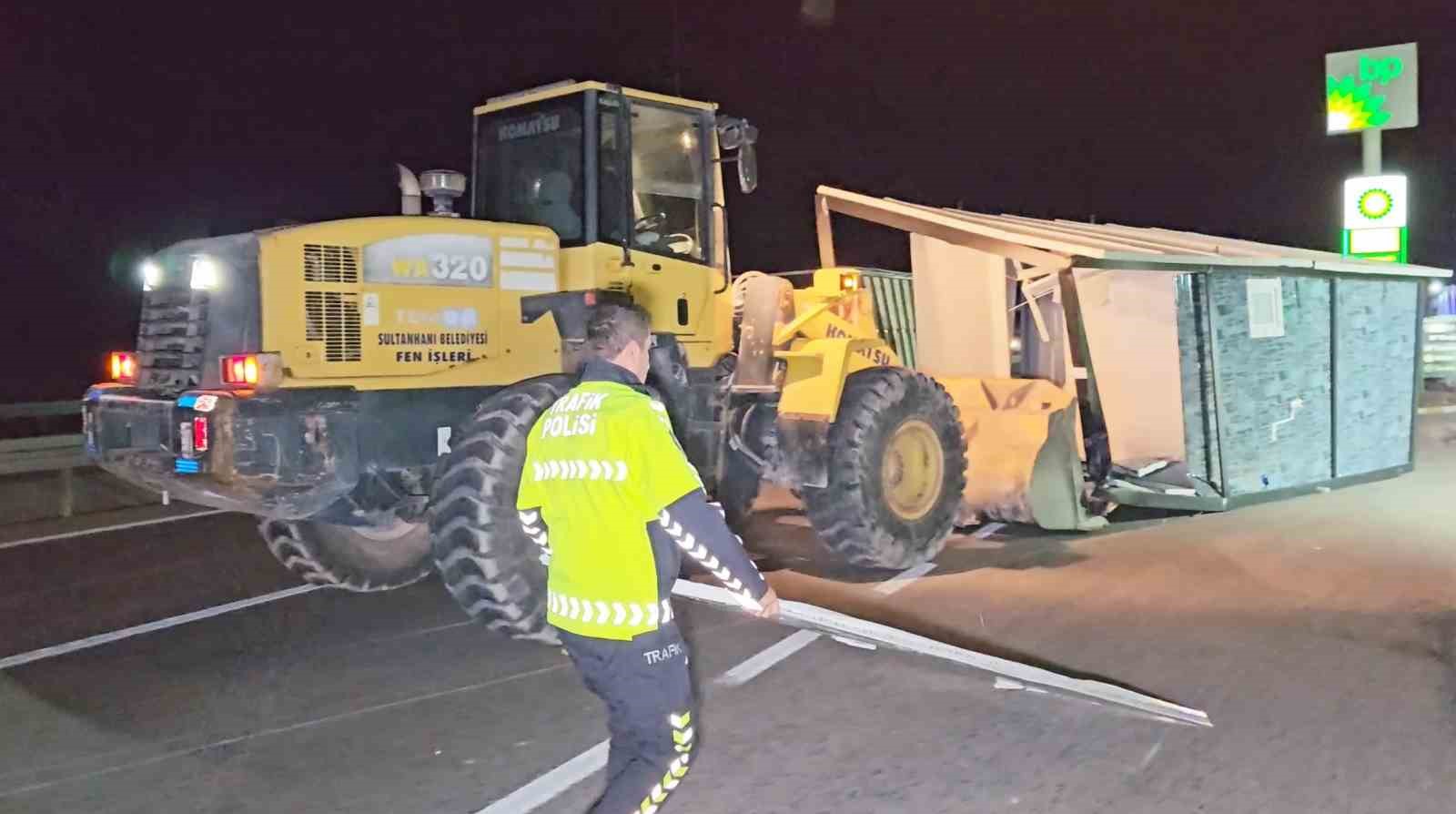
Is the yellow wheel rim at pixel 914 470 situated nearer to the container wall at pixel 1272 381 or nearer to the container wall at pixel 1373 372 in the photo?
the container wall at pixel 1272 381

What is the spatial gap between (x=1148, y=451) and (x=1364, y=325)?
9.33 ft

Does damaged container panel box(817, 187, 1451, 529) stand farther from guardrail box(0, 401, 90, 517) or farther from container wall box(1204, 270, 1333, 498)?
guardrail box(0, 401, 90, 517)

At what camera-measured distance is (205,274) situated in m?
6.98

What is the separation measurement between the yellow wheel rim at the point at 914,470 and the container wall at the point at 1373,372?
16.5ft

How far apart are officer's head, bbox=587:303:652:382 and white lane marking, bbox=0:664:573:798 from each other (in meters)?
2.05

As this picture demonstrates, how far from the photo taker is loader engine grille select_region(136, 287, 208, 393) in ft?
23.0

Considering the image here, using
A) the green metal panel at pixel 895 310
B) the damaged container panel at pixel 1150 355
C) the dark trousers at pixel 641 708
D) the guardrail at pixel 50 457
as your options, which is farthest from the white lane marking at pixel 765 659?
the guardrail at pixel 50 457

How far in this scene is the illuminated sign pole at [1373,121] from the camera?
2422 centimetres

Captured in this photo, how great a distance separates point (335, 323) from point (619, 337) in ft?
11.5

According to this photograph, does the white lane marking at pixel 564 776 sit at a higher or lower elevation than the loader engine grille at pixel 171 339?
lower

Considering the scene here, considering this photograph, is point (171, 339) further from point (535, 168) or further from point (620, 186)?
point (620, 186)

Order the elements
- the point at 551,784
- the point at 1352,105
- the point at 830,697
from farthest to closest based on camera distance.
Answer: the point at 1352,105 < the point at 830,697 < the point at 551,784

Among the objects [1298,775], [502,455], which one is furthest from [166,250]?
[1298,775]

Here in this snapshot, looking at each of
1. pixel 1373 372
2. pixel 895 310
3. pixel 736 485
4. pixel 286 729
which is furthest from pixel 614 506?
pixel 1373 372
